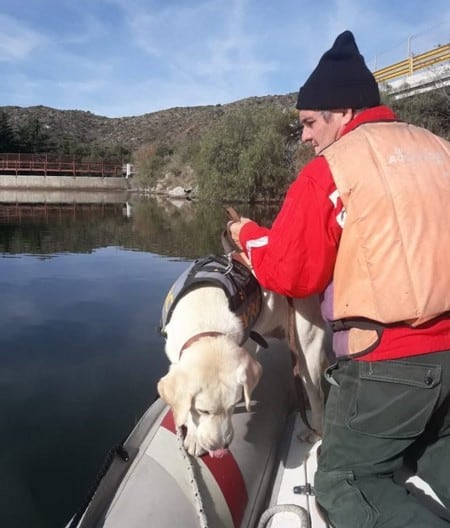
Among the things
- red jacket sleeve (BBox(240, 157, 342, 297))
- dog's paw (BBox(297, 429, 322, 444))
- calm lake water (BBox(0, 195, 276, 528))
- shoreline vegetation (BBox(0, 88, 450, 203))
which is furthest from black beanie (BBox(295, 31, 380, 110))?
shoreline vegetation (BBox(0, 88, 450, 203))

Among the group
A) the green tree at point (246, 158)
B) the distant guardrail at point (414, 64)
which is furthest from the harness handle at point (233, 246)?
the green tree at point (246, 158)

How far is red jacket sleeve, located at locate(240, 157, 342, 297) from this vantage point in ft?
6.42

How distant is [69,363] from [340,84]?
4720 millimetres

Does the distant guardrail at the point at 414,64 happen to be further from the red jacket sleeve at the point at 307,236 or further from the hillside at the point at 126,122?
the hillside at the point at 126,122

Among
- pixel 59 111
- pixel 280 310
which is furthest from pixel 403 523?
pixel 59 111

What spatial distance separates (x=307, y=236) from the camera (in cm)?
199

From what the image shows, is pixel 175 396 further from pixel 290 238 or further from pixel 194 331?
pixel 290 238

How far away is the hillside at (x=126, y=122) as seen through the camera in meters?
71.6

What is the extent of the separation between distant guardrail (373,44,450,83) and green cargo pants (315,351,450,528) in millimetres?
27015

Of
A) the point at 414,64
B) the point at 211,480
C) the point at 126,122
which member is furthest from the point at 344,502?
the point at 126,122

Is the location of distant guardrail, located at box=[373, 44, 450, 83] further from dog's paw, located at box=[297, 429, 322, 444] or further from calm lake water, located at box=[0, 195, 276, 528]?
dog's paw, located at box=[297, 429, 322, 444]

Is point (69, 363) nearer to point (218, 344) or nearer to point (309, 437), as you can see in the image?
point (309, 437)

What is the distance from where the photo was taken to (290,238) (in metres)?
2.01

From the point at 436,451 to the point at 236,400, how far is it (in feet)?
3.08
